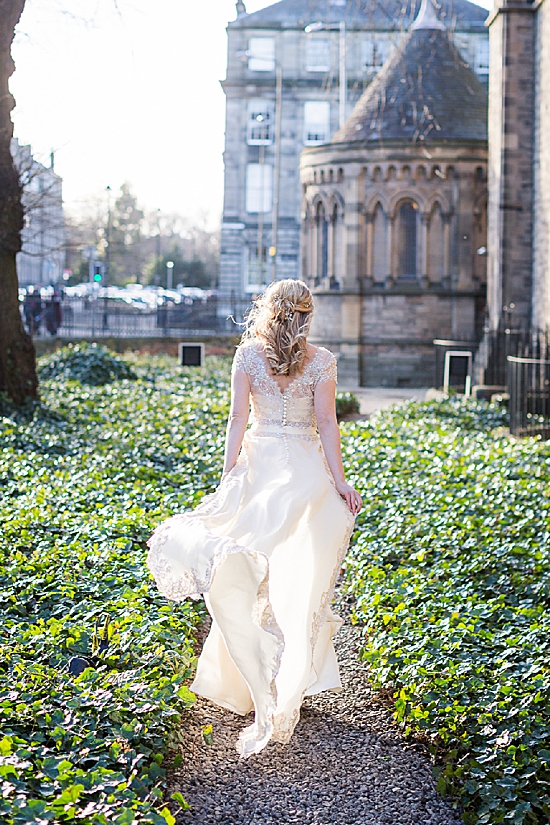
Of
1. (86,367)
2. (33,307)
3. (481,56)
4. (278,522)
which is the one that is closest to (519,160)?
(86,367)

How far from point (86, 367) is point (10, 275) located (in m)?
7.60

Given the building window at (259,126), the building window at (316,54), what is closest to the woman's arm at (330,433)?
the building window at (259,126)

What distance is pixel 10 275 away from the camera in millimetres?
14516

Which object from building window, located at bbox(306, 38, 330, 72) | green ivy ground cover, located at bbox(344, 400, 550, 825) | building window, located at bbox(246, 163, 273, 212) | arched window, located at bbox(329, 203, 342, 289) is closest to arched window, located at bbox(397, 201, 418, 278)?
arched window, located at bbox(329, 203, 342, 289)

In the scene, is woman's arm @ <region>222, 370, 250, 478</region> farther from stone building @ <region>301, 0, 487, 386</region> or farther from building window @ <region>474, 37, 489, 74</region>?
building window @ <region>474, 37, 489, 74</region>

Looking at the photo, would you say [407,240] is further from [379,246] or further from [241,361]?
[241,361]

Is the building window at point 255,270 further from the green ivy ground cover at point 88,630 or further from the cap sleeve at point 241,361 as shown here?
the cap sleeve at point 241,361

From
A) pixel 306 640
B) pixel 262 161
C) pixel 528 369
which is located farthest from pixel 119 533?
pixel 262 161

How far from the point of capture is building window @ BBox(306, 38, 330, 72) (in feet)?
200

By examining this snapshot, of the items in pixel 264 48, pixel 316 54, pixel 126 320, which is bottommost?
pixel 126 320

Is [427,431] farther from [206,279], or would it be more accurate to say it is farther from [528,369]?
[206,279]

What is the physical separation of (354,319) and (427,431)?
1602cm

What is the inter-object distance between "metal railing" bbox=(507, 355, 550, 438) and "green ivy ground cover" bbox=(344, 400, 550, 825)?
2622mm

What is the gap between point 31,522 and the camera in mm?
7809
